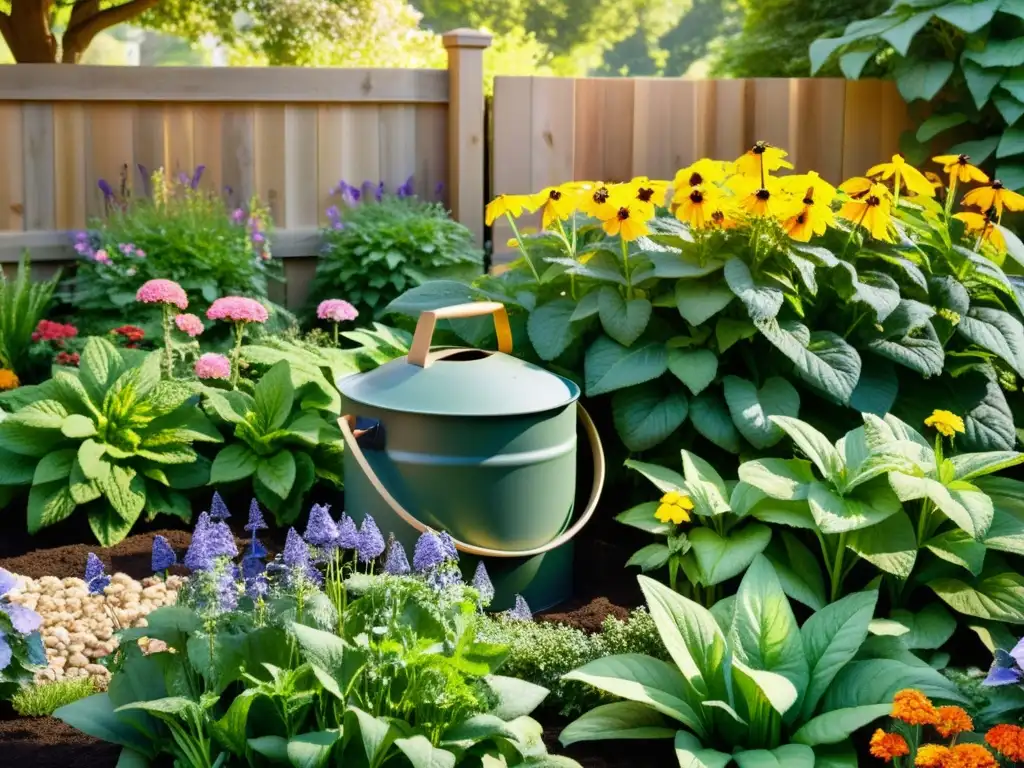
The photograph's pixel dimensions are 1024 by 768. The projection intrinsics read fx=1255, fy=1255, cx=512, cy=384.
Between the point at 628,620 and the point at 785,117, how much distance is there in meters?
4.69

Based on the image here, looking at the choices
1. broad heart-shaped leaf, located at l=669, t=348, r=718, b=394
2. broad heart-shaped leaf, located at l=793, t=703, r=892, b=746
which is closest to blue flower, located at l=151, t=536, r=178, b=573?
broad heart-shaped leaf, located at l=793, t=703, r=892, b=746

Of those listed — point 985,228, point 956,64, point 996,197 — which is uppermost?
point 956,64

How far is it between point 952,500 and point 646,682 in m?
0.97

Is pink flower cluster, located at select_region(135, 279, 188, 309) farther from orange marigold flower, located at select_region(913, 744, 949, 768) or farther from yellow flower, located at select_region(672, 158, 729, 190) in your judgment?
orange marigold flower, located at select_region(913, 744, 949, 768)

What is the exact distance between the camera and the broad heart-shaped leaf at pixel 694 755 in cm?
250

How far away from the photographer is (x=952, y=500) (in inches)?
124

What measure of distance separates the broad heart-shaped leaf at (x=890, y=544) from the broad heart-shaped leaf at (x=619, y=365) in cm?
82

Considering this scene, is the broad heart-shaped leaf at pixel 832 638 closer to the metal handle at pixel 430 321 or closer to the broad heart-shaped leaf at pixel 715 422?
the broad heart-shaped leaf at pixel 715 422

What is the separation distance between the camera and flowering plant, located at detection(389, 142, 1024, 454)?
12.1 ft

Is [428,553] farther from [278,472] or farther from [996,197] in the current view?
[996,197]

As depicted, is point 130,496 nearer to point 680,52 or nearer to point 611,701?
point 611,701

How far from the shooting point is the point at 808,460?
359 cm

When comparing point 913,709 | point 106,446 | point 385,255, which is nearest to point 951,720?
point 913,709

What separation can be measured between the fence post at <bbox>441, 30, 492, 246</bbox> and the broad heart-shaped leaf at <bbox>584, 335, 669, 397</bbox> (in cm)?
296
